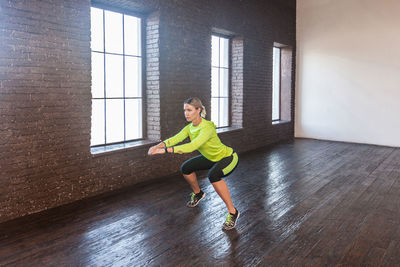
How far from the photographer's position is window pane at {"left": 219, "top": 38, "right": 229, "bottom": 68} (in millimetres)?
6914

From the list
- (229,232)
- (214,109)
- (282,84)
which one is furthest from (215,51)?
(229,232)

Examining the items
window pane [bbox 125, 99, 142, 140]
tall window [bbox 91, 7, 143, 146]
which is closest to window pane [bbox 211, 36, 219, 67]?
tall window [bbox 91, 7, 143, 146]

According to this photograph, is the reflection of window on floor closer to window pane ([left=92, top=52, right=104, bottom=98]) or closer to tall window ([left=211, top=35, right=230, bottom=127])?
tall window ([left=211, top=35, right=230, bottom=127])

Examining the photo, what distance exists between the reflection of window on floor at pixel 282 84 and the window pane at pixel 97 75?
5.47 m

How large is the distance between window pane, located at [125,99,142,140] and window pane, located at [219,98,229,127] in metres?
2.18

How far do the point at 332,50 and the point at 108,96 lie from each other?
20.2ft

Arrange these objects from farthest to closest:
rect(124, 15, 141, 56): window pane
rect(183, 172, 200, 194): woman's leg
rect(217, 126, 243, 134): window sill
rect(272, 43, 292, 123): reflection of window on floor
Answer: rect(272, 43, 292, 123): reflection of window on floor < rect(217, 126, 243, 134): window sill < rect(124, 15, 141, 56): window pane < rect(183, 172, 200, 194): woman's leg

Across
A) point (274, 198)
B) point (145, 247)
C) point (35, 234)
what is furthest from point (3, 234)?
point (274, 198)

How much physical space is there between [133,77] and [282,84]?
5.23 m

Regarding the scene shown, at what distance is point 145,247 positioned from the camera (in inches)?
114

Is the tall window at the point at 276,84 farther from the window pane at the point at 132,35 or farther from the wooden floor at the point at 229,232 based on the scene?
the window pane at the point at 132,35

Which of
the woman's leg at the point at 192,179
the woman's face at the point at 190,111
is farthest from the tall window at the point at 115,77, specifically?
the woman's face at the point at 190,111

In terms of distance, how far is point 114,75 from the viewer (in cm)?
472

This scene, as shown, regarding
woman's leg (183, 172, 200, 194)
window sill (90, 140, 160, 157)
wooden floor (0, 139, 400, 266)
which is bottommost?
wooden floor (0, 139, 400, 266)
